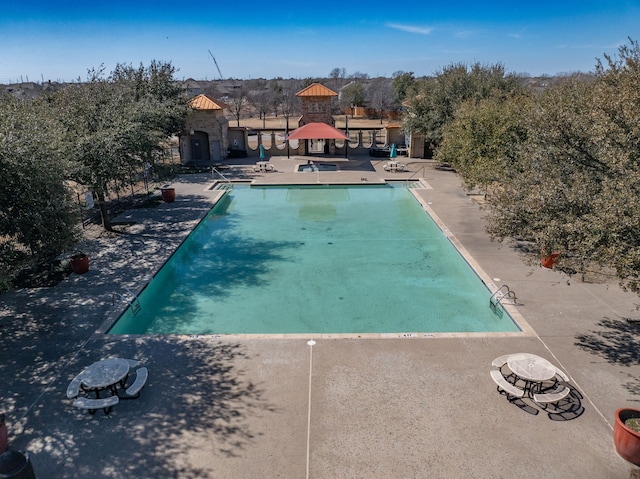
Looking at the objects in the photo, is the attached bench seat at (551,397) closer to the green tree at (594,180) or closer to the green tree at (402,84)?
the green tree at (594,180)

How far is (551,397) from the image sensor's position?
882 centimetres

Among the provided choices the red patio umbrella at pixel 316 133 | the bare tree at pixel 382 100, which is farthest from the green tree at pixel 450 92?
the bare tree at pixel 382 100

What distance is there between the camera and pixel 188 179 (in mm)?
30172

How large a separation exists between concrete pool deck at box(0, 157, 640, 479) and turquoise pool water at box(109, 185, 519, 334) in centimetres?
159

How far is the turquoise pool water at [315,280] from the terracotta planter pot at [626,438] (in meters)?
4.41

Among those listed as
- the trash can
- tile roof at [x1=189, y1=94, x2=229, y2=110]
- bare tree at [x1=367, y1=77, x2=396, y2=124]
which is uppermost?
bare tree at [x1=367, y1=77, x2=396, y2=124]

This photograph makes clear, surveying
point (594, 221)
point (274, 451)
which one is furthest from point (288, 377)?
point (594, 221)

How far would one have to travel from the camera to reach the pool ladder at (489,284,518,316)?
13180mm

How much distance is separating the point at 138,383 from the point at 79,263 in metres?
7.21

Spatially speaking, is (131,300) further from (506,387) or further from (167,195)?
(167,195)

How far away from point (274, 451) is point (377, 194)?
2127cm

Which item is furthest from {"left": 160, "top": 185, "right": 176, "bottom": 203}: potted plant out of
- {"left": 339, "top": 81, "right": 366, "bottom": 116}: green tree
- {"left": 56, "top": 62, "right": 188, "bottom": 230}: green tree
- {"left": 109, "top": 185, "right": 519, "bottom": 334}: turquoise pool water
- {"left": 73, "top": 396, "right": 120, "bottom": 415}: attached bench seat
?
{"left": 339, "top": 81, "right": 366, "bottom": 116}: green tree

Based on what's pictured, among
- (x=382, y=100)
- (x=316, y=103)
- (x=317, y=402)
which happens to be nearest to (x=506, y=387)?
(x=317, y=402)

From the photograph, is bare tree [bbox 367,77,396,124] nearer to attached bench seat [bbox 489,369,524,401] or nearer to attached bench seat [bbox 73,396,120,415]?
attached bench seat [bbox 489,369,524,401]
